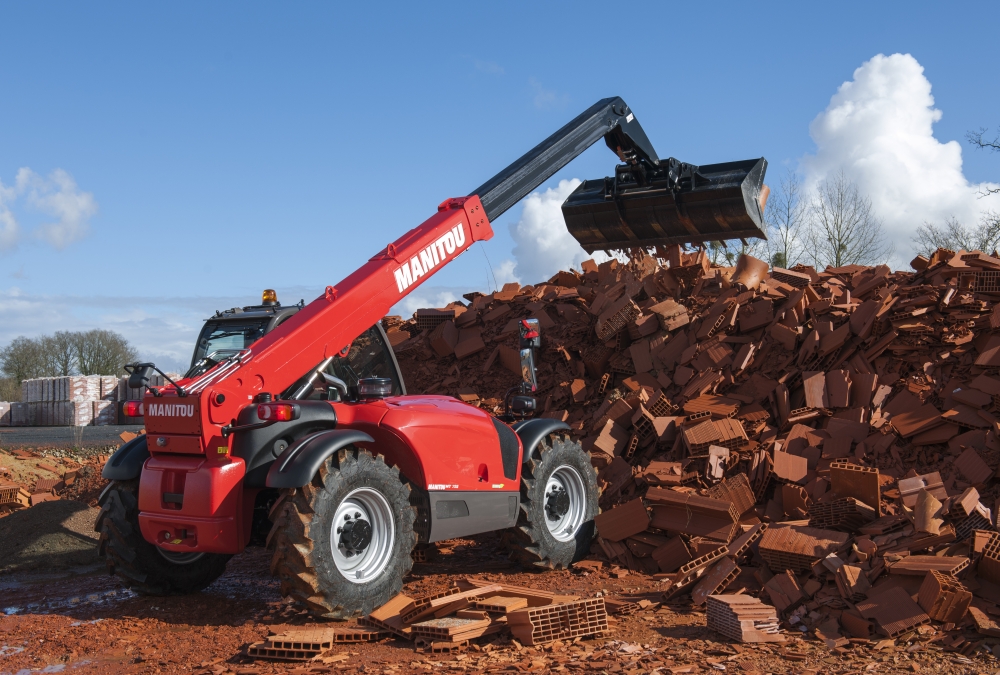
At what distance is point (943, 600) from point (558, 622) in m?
2.74

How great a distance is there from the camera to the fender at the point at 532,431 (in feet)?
26.6

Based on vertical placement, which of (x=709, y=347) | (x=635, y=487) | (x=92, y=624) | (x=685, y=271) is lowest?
(x=92, y=624)

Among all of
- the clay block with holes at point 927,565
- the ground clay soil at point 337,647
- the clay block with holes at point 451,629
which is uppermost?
the clay block with holes at point 927,565

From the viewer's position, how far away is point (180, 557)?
288 inches

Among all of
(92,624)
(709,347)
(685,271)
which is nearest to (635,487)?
(709,347)

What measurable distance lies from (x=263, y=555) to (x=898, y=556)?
6.15m

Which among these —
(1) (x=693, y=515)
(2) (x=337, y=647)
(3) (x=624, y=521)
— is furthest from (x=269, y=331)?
(1) (x=693, y=515)

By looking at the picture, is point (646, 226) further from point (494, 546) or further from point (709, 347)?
point (494, 546)

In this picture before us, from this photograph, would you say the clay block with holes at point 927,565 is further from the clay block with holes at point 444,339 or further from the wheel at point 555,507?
the clay block with holes at point 444,339

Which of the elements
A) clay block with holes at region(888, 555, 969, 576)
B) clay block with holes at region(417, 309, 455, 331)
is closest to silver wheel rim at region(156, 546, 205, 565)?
clay block with holes at region(888, 555, 969, 576)

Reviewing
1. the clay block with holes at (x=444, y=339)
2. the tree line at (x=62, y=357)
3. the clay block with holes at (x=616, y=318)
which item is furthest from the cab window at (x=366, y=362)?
the tree line at (x=62, y=357)

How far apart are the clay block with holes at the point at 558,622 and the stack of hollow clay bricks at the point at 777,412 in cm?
130

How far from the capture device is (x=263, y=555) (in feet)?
30.6

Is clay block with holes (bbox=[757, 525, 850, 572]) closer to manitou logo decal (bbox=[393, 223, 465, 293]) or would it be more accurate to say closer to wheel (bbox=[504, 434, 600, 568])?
wheel (bbox=[504, 434, 600, 568])
